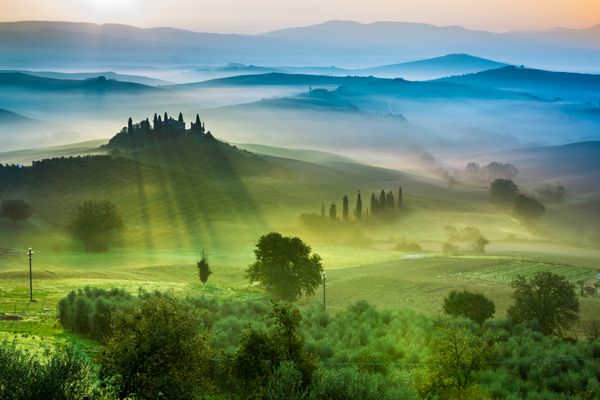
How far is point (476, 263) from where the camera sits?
126 m

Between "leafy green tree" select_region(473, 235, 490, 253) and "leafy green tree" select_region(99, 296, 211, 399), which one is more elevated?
"leafy green tree" select_region(99, 296, 211, 399)

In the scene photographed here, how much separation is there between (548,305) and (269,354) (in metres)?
44.5

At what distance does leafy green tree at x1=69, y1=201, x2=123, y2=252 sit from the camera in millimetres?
150125

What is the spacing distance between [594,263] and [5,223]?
135789 mm

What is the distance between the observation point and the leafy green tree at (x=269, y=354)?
4206 cm

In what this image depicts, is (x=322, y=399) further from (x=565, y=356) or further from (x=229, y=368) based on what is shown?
(x=565, y=356)

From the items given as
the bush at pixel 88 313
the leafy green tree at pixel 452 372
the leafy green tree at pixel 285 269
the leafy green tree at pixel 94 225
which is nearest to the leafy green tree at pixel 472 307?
the leafy green tree at pixel 285 269

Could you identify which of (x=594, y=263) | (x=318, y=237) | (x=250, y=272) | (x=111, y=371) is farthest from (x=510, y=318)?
(x=318, y=237)

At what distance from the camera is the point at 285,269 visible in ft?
301

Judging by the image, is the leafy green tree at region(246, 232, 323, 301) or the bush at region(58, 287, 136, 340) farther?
the leafy green tree at region(246, 232, 323, 301)

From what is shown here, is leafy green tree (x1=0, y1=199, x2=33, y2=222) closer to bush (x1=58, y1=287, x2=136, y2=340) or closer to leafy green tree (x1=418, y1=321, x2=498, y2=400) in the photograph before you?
bush (x1=58, y1=287, x2=136, y2=340)

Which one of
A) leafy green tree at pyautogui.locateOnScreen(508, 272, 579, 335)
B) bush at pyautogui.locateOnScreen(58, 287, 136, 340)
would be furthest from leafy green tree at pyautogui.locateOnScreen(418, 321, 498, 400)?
leafy green tree at pyautogui.locateOnScreen(508, 272, 579, 335)

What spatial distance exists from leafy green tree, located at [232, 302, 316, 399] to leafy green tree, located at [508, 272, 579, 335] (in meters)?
41.3

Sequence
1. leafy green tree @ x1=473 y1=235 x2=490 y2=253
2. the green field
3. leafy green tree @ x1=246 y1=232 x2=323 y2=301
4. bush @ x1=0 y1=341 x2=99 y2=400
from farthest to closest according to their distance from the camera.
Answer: leafy green tree @ x1=473 y1=235 x2=490 y2=253
leafy green tree @ x1=246 y1=232 x2=323 y2=301
the green field
bush @ x1=0 y1=341 x2=99 y2=400
